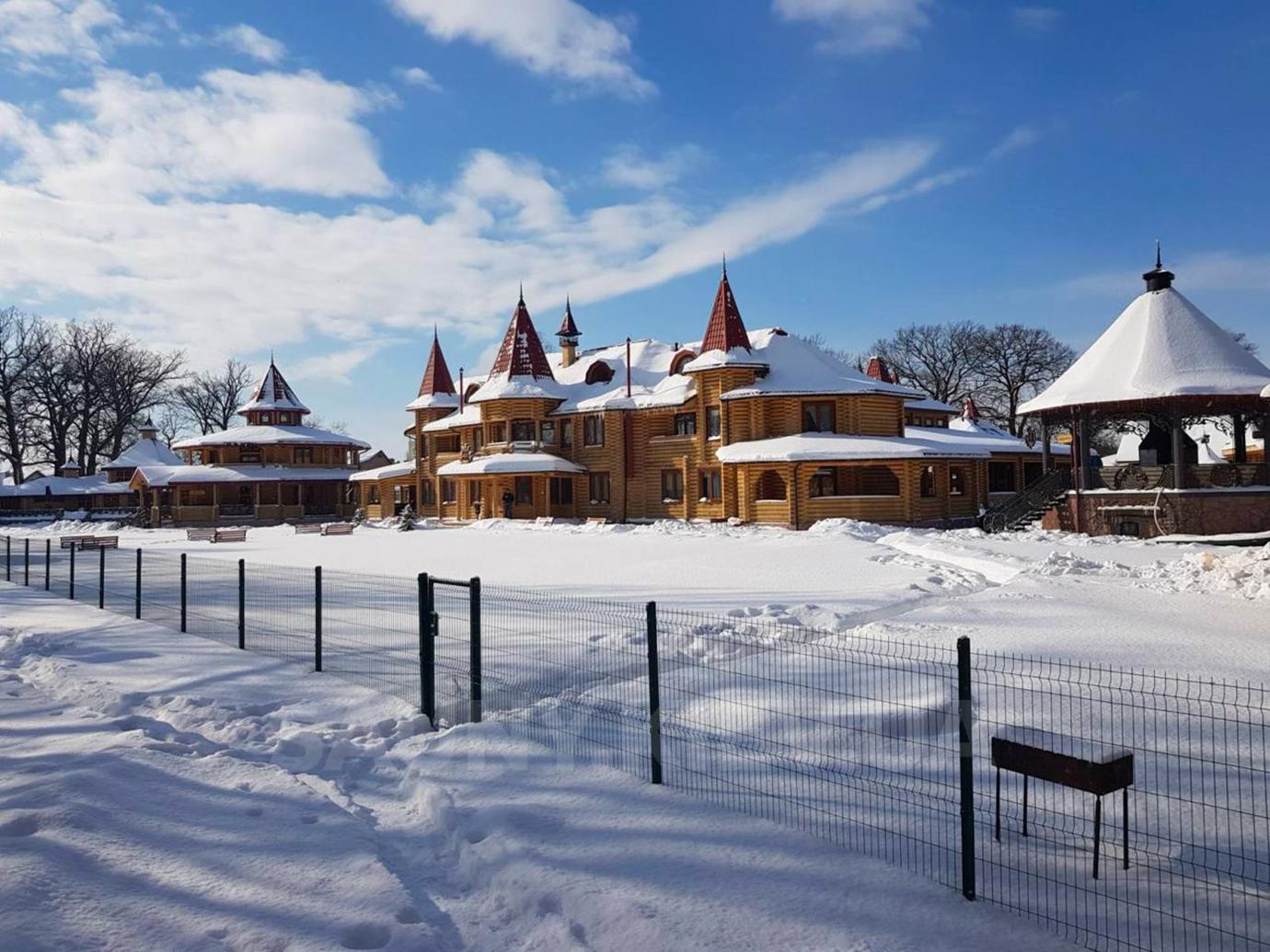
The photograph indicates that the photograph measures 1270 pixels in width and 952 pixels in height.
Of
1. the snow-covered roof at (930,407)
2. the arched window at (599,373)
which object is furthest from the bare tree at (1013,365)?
the arched window at (599,373)

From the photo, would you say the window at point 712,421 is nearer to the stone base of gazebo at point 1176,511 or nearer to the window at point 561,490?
the window at point 561,490

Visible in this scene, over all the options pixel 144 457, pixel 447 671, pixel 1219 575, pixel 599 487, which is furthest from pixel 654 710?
pixel 144 457

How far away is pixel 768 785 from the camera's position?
19.8ft

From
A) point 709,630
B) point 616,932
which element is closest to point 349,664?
point 709,630

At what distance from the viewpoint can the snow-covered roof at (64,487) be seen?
6938 centimetres

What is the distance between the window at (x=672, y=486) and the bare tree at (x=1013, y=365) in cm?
3789

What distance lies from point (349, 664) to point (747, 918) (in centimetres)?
680

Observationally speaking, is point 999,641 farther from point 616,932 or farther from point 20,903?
point 20,903

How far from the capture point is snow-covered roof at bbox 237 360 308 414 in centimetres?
5775

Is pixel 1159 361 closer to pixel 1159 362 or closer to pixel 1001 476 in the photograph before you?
pixel 1159 362

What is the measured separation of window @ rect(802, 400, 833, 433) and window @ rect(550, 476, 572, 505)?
13044 mm

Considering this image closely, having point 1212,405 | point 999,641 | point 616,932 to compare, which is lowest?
point 616,932

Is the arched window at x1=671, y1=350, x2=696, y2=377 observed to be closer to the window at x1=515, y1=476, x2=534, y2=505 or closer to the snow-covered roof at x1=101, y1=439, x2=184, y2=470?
the window at x1=515, y1=476, x2=534, y2=505

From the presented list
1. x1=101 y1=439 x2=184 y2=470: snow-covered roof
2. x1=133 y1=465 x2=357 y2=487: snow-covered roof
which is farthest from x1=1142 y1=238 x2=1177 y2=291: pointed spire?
x1=101 y1=439 x2=184 y2=470: snow-covered roof
